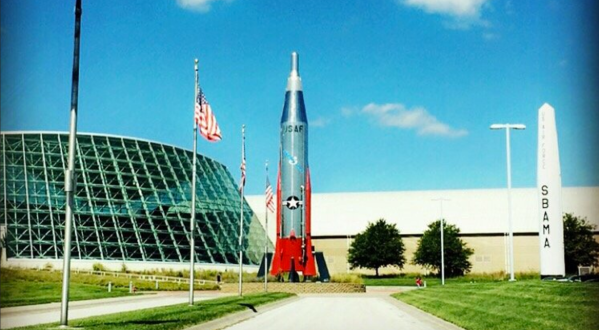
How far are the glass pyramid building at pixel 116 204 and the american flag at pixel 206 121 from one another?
1528 inches

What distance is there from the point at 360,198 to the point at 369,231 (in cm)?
1797

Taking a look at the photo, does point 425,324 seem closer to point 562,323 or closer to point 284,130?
point 562,323

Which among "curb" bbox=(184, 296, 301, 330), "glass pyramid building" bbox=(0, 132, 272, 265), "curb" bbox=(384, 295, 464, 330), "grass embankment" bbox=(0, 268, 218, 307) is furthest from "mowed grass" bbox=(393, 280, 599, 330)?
"glass pyramid building" bbox=(0, 132, 272, 265)

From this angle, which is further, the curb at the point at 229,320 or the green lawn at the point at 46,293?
the green lawn at the point at 46,293

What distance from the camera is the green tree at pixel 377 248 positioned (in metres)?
87.7

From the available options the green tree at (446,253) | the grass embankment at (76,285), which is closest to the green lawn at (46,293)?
the grass embankment at (76,285)

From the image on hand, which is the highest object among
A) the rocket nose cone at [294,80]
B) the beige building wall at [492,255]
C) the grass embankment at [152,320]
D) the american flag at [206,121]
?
the rocket nose cone at [294,80]

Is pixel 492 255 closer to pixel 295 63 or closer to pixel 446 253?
pixel 446 253

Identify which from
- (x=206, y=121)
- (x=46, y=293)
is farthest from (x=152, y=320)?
(x=46, y=293)

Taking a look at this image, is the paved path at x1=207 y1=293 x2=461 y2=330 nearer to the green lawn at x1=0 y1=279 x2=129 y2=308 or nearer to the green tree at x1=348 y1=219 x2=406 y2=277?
the green lawn at x1=0 y1=279 x2=129 y2=308

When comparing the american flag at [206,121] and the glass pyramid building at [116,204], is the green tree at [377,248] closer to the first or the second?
the glass pyramid building at [116,204]

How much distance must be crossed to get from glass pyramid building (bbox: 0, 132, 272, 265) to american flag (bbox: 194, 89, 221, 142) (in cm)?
3880

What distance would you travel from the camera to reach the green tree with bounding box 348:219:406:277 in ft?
288

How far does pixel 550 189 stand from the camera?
114ft
